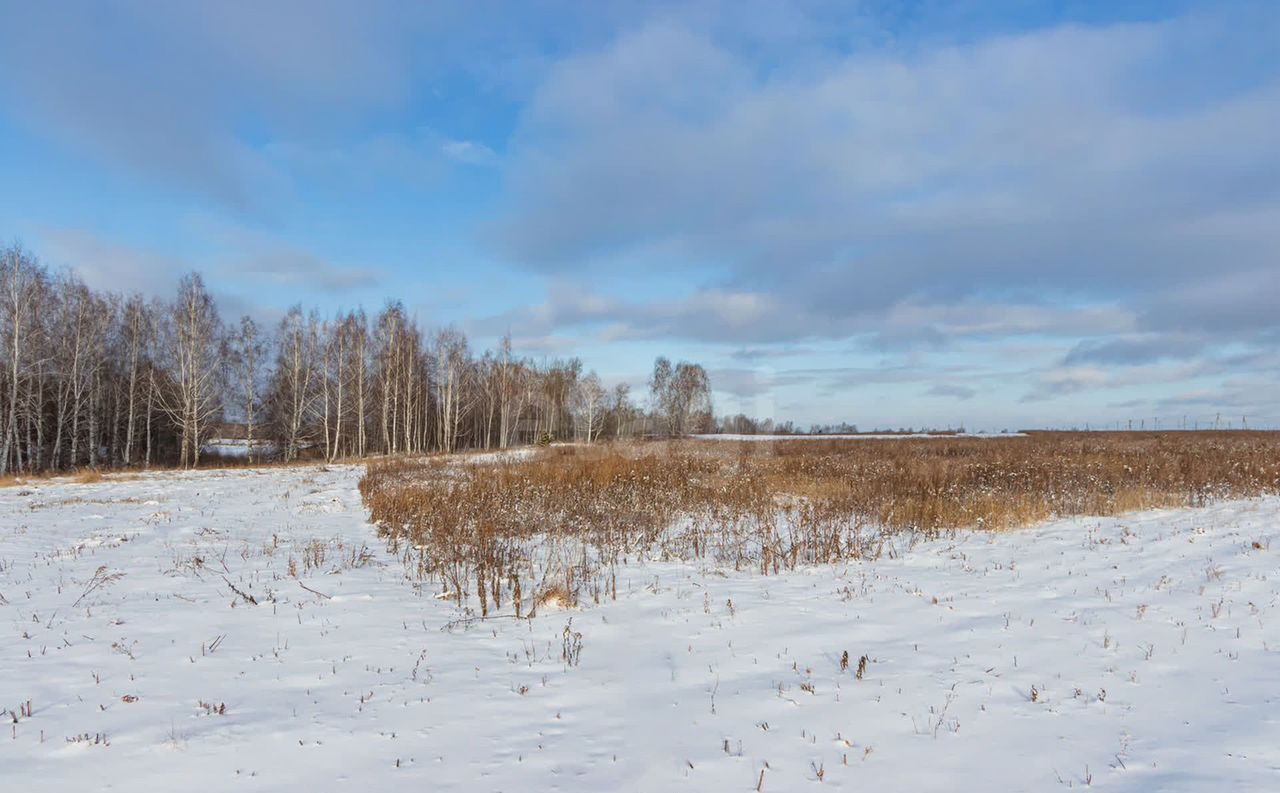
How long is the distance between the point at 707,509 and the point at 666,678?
7687 millimetres

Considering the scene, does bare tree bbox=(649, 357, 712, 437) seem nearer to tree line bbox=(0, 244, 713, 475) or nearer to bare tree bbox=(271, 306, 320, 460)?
tree line bbox=(0, 244, 713, 475)

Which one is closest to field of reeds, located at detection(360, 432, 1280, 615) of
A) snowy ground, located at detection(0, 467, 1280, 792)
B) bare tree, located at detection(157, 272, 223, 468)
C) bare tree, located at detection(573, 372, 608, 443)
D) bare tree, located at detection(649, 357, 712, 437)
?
snowy ground, located at detection(0, 467, 1280, 792)

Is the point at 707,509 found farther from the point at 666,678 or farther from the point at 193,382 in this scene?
the point at 193,382

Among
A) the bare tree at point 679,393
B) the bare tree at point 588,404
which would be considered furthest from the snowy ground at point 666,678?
the bare tree at point 679,393

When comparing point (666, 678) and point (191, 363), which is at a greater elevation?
point (191, 363)

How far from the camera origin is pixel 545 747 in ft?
12.1

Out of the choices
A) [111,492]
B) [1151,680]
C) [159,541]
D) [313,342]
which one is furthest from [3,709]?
[313,342]

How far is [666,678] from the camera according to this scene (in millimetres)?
4750

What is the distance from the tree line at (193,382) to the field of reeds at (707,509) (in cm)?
1946

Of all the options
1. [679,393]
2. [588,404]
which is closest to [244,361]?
[588,404]

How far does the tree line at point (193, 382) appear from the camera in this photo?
27.1 metres

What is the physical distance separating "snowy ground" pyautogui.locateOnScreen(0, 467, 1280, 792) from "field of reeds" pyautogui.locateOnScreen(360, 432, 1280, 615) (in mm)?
802

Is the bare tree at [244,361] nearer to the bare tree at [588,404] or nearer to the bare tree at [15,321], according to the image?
the bare tree at [15,321]

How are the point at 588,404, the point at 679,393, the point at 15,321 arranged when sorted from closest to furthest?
the point at 15,321 < the point at 588,404 < the point at 679,393
